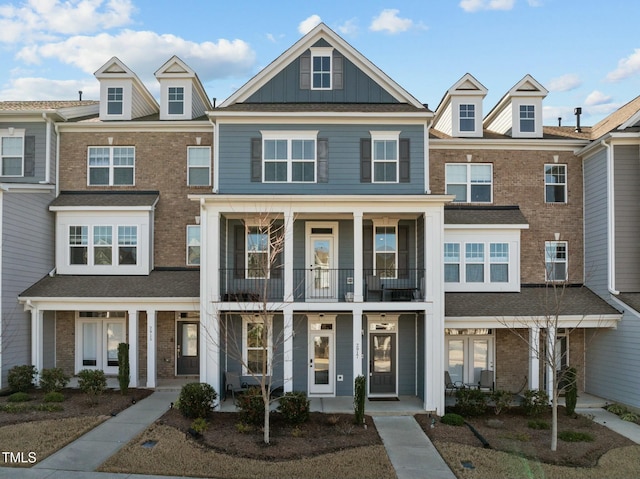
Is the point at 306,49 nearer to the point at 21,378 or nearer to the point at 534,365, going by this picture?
the point at 534,365

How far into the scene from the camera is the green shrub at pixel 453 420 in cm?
1365

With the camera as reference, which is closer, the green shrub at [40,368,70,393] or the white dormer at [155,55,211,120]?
the green shrub at [40,368,70,393]

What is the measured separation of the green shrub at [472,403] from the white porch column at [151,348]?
9.52 metres

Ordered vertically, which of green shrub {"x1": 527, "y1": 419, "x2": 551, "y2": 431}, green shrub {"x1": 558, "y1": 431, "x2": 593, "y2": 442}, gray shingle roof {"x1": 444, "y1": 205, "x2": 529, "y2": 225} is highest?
gray shingle roof {"x1": 444, "y1": 205, "x2": 529, "y2": 225}

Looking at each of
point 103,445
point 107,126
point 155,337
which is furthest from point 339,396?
point 107,126

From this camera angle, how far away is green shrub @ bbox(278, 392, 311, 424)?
516 inches

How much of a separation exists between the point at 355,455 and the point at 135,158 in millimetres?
12649

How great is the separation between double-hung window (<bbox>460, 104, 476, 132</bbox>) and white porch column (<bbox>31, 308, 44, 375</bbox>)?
15.7 meters

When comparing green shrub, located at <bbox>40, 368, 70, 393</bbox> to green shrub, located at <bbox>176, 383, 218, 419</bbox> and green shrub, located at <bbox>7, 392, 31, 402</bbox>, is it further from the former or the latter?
green shrub, located at <bbox>176, 383, 218, 419</bbox>

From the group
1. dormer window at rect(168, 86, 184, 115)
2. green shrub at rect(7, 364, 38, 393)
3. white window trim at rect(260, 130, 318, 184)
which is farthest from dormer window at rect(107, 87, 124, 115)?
green shrub at rect(7, 364, 38, 393)

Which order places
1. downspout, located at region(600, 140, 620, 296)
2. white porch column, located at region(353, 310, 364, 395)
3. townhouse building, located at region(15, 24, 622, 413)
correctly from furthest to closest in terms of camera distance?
downspout, located at region(600, 140, 620, 296) → townhouse building, located at region(15, 24, 622, 413) → white porch column, located at region(353, 310, 364, 395)

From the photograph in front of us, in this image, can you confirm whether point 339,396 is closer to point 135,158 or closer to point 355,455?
point 355,455

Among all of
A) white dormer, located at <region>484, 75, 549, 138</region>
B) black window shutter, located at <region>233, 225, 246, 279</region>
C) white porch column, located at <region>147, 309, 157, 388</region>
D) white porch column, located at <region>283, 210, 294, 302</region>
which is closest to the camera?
white porch column, located at <region>283, 210, 294, 302</region>

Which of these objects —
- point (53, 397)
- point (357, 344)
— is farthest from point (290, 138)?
point (53, 397)
